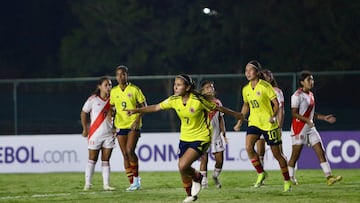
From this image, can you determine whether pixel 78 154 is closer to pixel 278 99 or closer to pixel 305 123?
pixel 278 99

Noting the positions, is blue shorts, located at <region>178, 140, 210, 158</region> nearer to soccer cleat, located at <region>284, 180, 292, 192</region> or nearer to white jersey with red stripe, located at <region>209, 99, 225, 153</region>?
soccer cleat, located at <region>284, 180, 292, 192</region>

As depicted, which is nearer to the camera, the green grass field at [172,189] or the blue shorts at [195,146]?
the blue shorts at [195,146]

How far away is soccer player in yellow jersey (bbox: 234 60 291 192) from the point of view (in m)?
20.3

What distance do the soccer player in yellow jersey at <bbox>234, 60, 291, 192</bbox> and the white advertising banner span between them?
7.92 m

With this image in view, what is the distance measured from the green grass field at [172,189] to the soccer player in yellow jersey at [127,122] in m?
0.44

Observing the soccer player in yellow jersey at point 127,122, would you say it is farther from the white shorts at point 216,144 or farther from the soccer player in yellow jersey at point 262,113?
the soccer player in yellow jersey at point 262,113

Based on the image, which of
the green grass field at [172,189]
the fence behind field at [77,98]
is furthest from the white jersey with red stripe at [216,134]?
the fence behind field at [77,98]

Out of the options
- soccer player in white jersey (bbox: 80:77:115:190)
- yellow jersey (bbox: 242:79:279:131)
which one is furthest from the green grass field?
yellow jersey (bbox: 242:79:279:131)

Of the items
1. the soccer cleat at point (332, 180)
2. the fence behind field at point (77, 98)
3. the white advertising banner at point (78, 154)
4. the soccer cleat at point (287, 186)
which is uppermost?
the fence behind field at point (77, 98)

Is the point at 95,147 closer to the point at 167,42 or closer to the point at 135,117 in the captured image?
the point at 135,117

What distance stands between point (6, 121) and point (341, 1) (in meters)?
25.3

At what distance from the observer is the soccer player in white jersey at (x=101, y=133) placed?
21922mm

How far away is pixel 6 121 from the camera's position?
3306cm

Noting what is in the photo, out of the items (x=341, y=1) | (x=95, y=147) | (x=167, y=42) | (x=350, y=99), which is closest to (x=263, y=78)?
(x=95, y=147)
